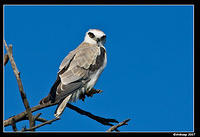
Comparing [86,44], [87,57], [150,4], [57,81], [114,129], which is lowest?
[114,129]

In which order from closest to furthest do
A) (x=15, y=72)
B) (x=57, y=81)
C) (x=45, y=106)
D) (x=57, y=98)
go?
1. (x=15, y=72)
2. (x=45, y=106)
3. (x=57, y=98)
4. (x=57, y=81)

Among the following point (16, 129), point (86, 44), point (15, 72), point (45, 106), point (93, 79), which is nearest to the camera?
point (16, 129)

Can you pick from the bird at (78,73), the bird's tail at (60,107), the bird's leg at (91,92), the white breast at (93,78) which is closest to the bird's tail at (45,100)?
the bird at (78,73)

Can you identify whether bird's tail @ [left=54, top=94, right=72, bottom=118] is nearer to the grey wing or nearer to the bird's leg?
the grey wing

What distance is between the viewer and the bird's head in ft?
23.8

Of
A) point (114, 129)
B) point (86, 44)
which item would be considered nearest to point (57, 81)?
point (86, 44)

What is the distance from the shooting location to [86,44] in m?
7.20

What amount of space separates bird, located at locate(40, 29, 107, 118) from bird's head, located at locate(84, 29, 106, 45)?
16 centimetres

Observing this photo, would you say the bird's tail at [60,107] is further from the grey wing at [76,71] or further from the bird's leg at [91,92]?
the bird's leg at [91,92]

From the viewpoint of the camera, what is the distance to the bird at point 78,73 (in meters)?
5.65

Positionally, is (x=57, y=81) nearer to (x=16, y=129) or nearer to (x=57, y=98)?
(x=57, y=98)

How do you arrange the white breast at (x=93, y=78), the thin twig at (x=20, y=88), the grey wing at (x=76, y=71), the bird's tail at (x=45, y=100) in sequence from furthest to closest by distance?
1. the white breast at (x=93, y=78)
2. the grey wing at (x=76, y=71)
3. the bird's tail at (x=45, y=100)
4. the thin twig at (x=20, y=88)

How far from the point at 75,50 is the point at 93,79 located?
85 cm

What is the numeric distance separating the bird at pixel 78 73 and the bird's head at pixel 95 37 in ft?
0.52
